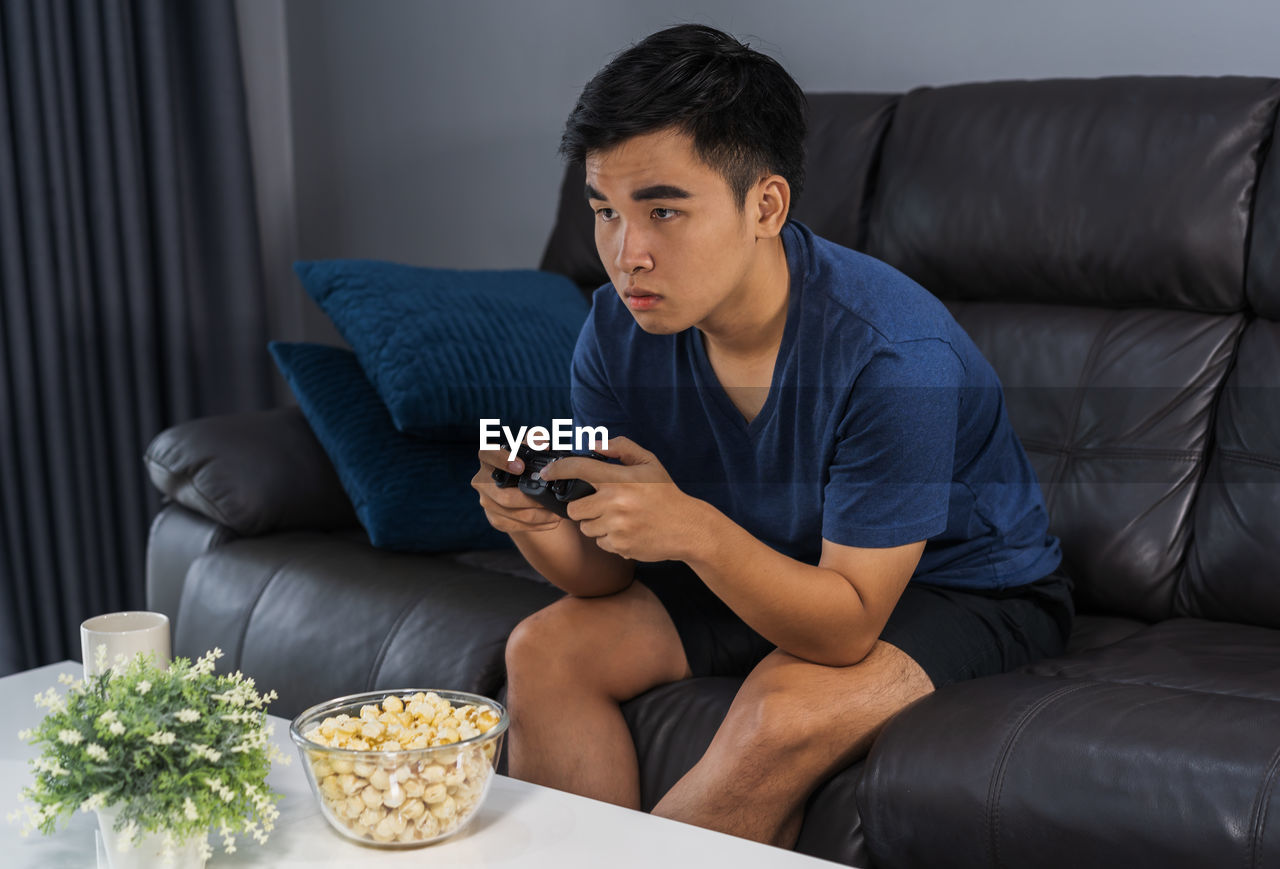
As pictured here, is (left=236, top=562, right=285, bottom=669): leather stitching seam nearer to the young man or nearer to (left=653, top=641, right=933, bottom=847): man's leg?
the young man

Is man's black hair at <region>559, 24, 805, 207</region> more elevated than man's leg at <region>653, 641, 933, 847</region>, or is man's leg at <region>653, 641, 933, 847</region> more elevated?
man's black hair at <region>559, 24, 805, 207</region>

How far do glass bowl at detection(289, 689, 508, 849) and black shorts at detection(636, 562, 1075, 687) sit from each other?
0.50 m

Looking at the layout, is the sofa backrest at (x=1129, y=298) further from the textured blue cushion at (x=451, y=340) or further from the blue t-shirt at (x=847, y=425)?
the textured blue cushion at (x=451, y=340)

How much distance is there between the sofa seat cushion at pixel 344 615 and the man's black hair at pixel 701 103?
1.92ft

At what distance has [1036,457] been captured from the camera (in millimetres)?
1735

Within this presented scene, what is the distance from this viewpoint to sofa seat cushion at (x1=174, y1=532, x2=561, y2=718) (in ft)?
4.96

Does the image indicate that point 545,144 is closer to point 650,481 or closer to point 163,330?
point 163,330

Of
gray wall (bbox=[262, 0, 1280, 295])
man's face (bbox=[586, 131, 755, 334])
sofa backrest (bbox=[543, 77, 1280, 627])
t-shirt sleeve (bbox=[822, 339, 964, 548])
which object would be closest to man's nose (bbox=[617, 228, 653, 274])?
man's face (bbox=[586, 131, 755, 334])

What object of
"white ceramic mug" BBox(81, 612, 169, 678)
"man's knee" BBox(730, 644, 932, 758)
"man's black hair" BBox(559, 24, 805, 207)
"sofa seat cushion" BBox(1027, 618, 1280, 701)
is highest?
"man's black hair" BBox(559, 24, 805, 207)

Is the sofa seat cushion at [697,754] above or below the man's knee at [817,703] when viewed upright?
below

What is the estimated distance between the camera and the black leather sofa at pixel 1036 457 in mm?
1317

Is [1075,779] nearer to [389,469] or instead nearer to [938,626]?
[938,626]

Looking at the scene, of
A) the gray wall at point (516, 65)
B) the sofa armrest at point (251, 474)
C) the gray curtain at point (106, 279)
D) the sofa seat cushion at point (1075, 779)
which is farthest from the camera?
the gray curtain at point (106, 279)

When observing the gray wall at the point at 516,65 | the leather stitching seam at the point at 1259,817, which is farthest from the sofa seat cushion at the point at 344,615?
the gray wall at the point at 516,65
